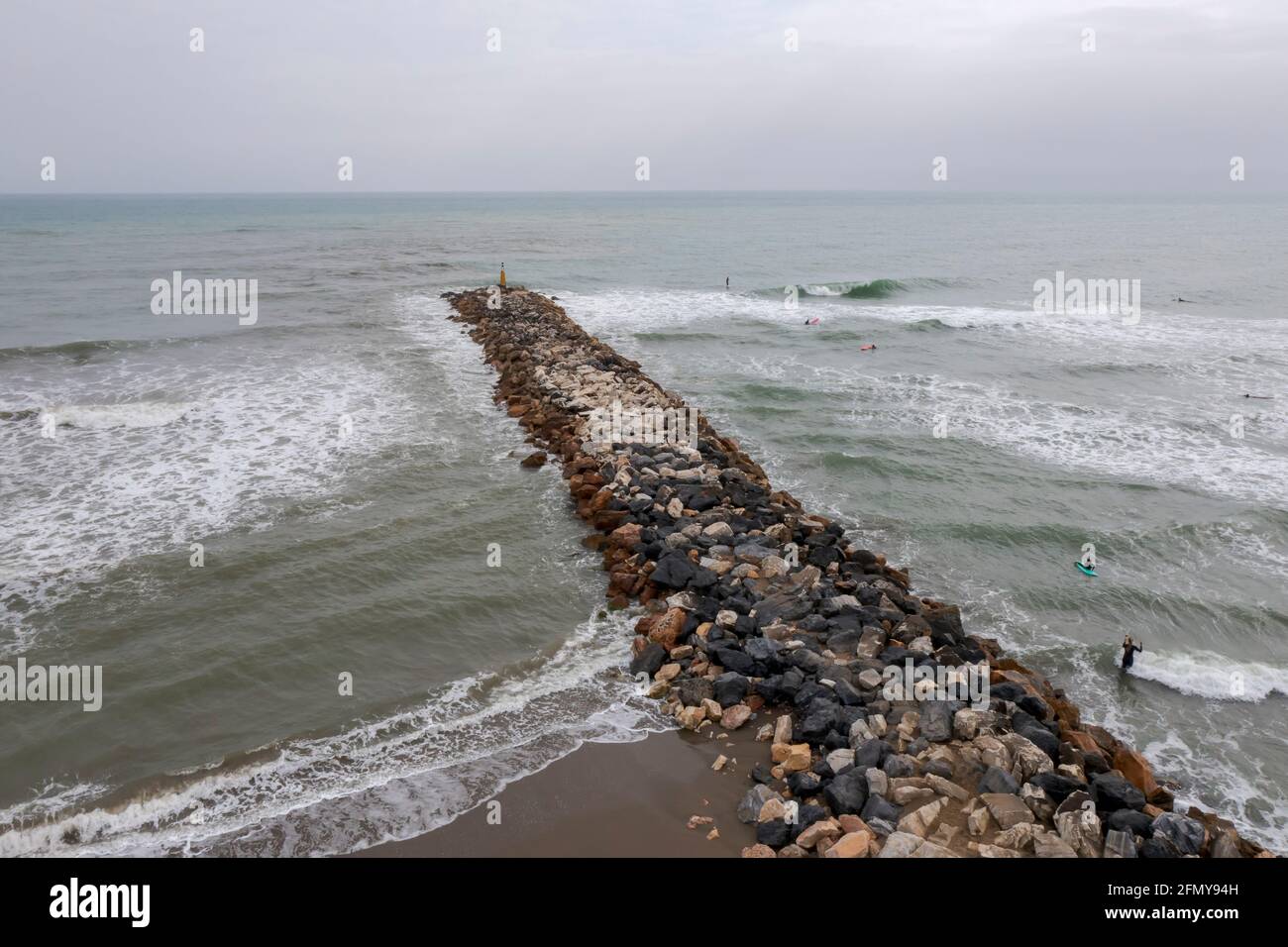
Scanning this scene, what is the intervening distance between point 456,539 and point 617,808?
20.9 ft

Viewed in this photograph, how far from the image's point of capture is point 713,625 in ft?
30.9

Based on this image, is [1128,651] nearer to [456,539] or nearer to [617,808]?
[617,808]

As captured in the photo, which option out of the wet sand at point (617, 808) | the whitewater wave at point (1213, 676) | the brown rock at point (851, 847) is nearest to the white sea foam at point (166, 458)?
the wet sand at point (617, 808)

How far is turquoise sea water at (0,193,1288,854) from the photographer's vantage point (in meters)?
7.50

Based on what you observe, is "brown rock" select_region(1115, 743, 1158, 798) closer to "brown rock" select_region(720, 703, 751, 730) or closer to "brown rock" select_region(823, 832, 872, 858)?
"brown rock" select_region(823, 832, 872, 858)

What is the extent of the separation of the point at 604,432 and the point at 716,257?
4566 centimetres

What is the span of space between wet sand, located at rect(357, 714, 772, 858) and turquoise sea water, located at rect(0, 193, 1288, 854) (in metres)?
0.29

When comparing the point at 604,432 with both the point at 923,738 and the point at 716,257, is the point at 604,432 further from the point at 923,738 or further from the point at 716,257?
the point at 716,257

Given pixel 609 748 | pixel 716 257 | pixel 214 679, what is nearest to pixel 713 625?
pixel 609 748

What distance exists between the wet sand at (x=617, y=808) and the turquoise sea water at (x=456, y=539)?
0.94 feet

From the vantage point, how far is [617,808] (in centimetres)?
685

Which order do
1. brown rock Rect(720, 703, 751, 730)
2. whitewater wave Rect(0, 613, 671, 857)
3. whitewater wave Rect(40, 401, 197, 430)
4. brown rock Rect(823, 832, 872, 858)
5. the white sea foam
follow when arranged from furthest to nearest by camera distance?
whitewater wave Rect(40, 401, 197, 430) < the white sea foam < brown rock Rect(720, 703, 751, 730) < whitewater wave Rect(0, 613, 671, 857) < brown rock Rect(823, 832, 872, 858)

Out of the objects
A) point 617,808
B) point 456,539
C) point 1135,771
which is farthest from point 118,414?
point 1135,771

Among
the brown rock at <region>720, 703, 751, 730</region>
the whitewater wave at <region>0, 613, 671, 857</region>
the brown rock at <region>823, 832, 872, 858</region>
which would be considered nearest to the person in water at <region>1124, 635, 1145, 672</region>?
the brown rock at <region>720, 703, 751, 730</region>
